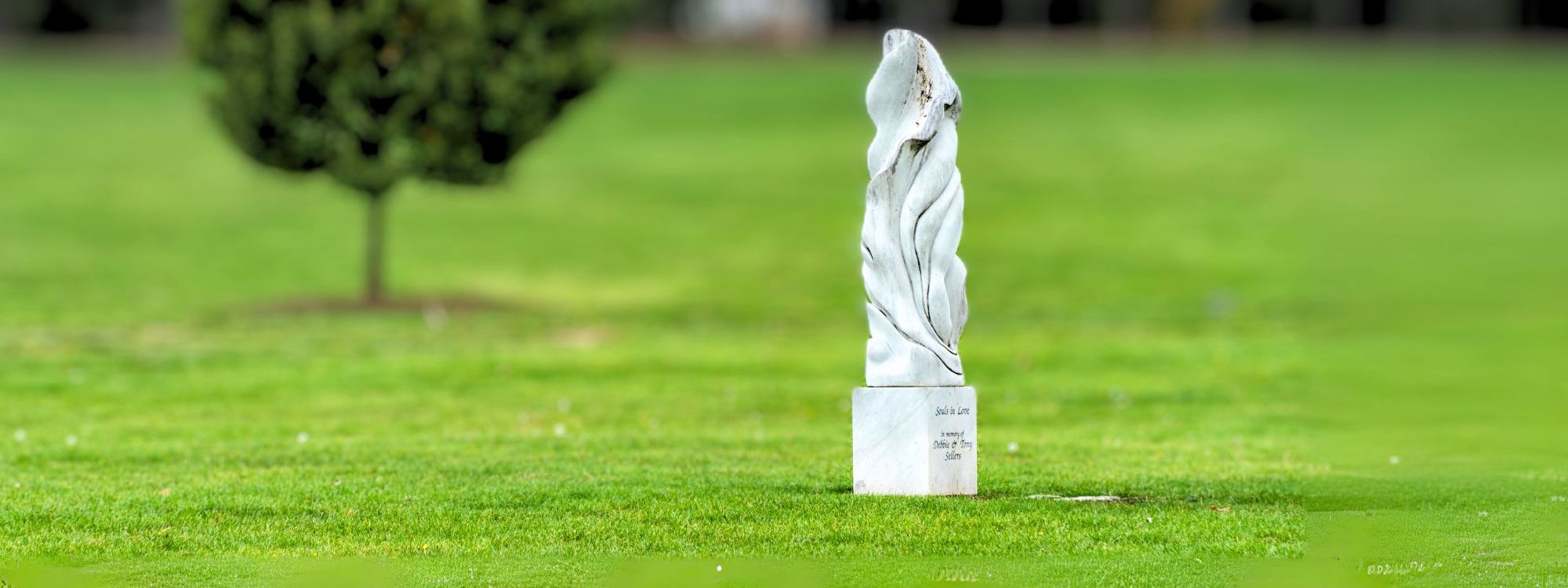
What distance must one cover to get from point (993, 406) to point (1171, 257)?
11.4m

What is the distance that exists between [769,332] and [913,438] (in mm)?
10620

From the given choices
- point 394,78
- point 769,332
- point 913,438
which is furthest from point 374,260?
point 913,438

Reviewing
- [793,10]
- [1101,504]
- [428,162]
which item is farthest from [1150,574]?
[793,10]

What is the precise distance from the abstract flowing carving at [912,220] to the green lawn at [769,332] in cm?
82

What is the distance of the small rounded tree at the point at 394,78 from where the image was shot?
21469mm

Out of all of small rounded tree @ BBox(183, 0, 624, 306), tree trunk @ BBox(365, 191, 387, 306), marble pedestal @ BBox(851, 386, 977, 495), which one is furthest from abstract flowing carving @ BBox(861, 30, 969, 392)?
tree trunk @ BBox(365, 191, 387, 306)

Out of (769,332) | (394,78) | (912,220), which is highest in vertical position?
(394,78)

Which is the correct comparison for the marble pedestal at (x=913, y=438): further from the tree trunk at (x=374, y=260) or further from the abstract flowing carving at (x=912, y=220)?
the tree trunk at (x=374, y=260)

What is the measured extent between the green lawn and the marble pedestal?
153 millimetres

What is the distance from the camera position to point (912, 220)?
1082 centimetres

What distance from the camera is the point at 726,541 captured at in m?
10.1

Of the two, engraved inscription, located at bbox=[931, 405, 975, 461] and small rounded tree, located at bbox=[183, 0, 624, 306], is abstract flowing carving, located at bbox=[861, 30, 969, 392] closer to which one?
engraved inscription, located at bbox=[931, 405, 975, 461]

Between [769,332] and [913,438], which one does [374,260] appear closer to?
[769,332]

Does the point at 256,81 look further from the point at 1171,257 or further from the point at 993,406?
→ the point at 1171,257
